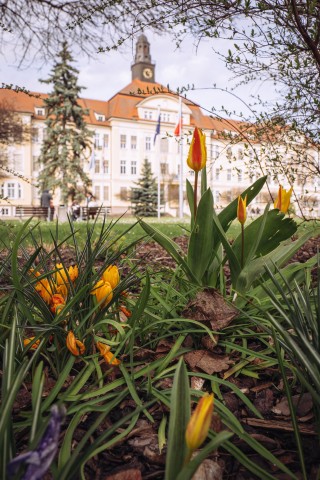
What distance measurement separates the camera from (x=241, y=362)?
1066 mm

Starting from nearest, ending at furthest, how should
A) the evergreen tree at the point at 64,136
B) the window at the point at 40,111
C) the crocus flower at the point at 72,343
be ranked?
1. the crocus flower at the point at 72,343
2. the evergreen tree at the point at 64,136
3. the window at the point at 40,111

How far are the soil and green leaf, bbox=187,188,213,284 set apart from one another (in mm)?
375

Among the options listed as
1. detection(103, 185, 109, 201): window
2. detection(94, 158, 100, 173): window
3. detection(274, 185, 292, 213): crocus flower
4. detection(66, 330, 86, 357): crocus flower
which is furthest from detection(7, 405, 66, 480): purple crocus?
detection(94, 158, 100, 173): window

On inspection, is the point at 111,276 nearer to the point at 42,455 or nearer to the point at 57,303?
the point at 57,303

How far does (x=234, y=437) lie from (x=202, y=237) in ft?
2.21

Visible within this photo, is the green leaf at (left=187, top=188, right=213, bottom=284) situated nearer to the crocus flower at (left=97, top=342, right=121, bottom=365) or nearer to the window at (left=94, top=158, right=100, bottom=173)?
the crocus flower at (left=97, top=342, right=121, bottom=365)

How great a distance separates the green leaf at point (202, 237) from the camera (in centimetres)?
130

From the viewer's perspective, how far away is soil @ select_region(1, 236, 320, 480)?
0.72 metres

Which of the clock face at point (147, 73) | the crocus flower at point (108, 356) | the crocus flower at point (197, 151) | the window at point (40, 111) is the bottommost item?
the crocus flower at point (108, 356)

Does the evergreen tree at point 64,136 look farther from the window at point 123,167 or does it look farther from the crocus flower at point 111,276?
the crocus flower at point 111,276

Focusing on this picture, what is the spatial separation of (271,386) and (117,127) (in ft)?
129

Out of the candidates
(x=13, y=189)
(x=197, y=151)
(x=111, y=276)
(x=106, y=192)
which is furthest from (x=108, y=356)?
(x=106, y=192)

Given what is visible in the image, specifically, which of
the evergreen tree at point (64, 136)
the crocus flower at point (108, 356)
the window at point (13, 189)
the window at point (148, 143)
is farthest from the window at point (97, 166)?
the crocus flower at point (108, 356)

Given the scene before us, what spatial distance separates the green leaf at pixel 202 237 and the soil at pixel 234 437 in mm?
375
